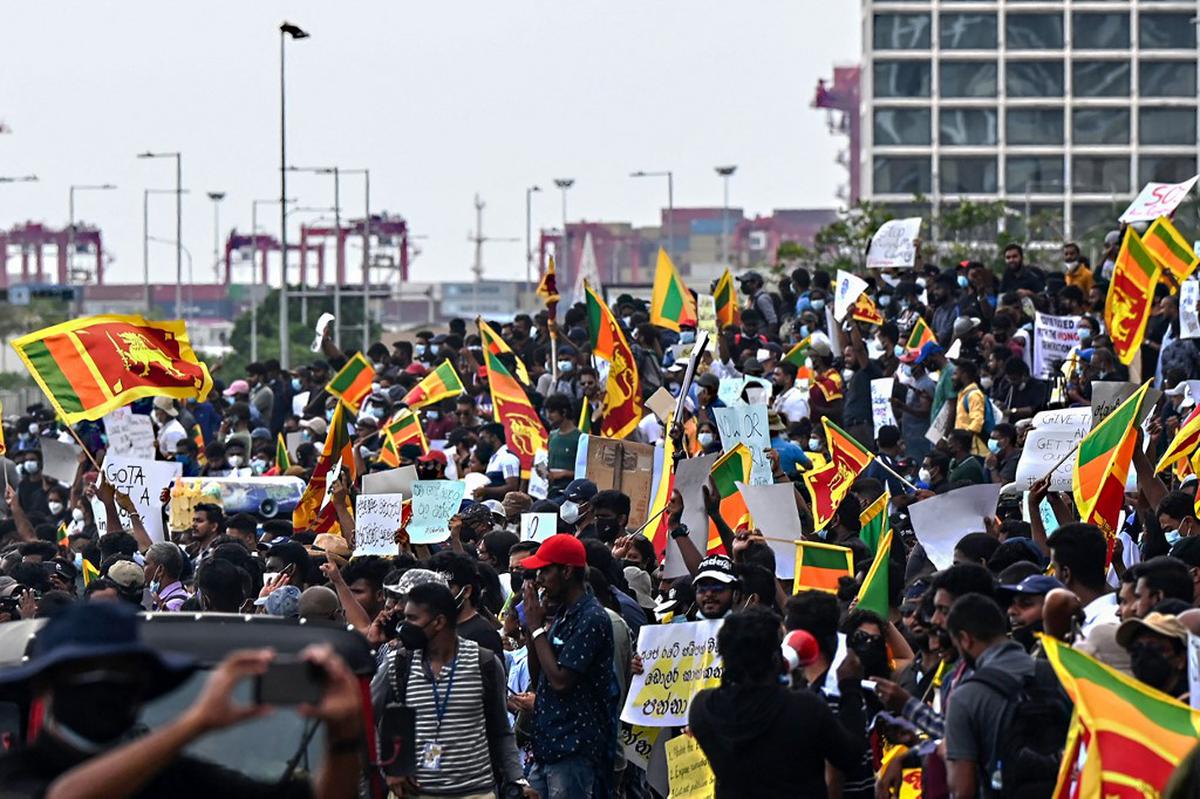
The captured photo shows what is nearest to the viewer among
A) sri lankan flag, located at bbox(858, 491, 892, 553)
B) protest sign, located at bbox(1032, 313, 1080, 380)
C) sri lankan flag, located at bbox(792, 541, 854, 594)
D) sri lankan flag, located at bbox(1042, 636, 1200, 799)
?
sri lankan flag, located at bbox(1042, 636, 1200, 799)

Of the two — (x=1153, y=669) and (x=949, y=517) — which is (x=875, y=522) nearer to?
(x=949, y=517)

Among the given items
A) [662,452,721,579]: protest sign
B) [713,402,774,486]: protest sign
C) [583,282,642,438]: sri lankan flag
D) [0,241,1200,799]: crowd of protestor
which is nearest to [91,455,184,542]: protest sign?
[0,241,1200,799]: crowd of protestor

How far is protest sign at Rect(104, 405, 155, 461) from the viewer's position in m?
18.3

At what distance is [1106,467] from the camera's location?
11992mm

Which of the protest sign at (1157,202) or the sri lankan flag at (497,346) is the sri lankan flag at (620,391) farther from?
the protest sign at (1157,202)

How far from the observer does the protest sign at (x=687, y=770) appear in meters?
9.98

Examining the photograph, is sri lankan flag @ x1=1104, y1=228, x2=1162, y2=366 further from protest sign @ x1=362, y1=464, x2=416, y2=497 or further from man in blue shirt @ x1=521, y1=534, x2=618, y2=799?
man in blue shirt @ x1=521, y1=534, x2=618, y2=799

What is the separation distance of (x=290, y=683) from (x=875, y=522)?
7.56m

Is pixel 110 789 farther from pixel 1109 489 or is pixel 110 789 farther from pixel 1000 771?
pixel 1109 489

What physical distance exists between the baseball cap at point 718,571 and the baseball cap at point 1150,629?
2.57 metres

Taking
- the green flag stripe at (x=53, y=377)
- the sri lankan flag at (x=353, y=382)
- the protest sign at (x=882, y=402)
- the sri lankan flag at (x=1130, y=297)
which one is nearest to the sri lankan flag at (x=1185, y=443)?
the sri lankan flag at (x=1130, y=297)

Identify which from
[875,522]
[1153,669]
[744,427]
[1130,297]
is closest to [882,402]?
[1130,297]

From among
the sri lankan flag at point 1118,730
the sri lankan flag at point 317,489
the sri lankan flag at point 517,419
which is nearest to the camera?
the sri lankan flag at point 1118,730

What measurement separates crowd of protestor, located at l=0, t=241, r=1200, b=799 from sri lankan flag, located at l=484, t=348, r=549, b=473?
161 mm
